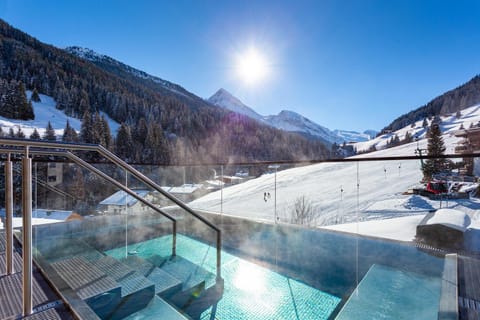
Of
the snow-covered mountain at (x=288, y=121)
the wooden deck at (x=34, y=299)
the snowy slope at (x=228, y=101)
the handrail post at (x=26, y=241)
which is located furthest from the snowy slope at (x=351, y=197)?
the snowy slope at (x=228, y=101)

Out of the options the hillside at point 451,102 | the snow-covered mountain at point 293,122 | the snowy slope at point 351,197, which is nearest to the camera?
the snowy slope at point 351,197

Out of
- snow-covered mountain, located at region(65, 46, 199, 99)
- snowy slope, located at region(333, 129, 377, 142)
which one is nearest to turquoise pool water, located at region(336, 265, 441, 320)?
snow-covered mountain, located at region(65, 46, 199, 99)

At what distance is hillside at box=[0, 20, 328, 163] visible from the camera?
28266mm

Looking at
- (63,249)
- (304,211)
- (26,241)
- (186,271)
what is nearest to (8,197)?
(26,241)

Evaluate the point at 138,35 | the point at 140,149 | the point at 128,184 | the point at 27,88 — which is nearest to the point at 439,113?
the point at 140,149

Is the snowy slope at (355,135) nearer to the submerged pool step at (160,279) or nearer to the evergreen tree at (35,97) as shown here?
the evergreen tree at (35,97)

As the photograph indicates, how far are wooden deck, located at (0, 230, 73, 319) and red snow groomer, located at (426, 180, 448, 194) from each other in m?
4.83

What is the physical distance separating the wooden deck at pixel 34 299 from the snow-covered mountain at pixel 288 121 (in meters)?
109

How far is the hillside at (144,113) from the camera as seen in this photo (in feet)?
92.7

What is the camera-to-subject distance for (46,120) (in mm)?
30172

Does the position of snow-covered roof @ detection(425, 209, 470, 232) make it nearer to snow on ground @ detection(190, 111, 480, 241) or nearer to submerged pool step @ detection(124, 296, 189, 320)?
snow on ground @ detection(190, 111, 480, 241)

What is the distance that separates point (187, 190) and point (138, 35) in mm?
6957

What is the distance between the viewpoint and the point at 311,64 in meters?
10.2

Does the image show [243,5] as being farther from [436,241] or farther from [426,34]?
[426,34]
